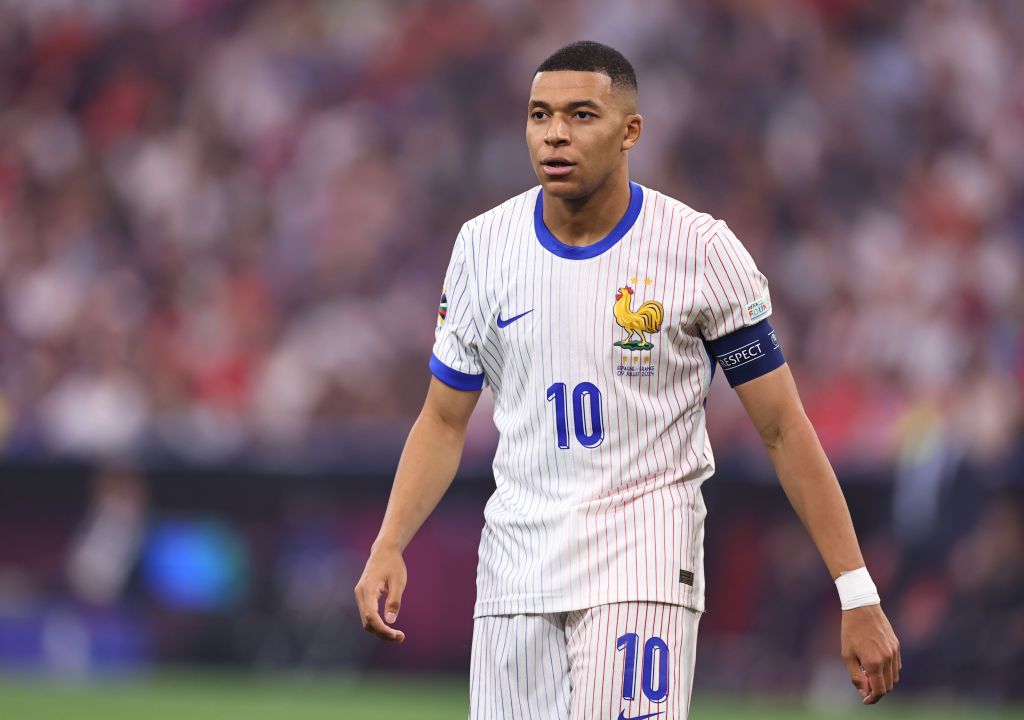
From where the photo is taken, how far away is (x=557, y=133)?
4.31 meters

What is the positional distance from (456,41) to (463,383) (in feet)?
37.6

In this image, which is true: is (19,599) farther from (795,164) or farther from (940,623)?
(795,164)

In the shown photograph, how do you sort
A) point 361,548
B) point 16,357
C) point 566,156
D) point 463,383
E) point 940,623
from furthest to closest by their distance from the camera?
point 16,357, point 361,548, point 940,623, point 463,383, point 566,156

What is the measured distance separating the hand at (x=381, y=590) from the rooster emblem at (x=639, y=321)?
0.83 metres

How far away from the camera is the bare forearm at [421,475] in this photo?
177 inches

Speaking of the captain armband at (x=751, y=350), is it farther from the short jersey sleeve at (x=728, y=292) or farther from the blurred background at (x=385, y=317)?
the blurred background at (x=385, y=317)

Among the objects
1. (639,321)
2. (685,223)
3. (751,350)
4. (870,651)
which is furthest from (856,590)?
(685,223)

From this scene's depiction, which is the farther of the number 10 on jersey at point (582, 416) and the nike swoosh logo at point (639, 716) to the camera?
the number 10 on jersey at point (582, 416)

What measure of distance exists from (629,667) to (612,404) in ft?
2.19

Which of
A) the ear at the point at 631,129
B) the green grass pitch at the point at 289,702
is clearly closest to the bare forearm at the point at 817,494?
the ear at the point at 631,129

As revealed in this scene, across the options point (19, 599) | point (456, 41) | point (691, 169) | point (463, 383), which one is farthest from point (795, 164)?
point (463, 383)

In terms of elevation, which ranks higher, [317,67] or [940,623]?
[317,67]

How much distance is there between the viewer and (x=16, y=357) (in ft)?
43.8

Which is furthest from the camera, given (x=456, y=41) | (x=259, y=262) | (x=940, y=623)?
(x=456, y=41)
